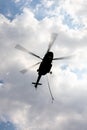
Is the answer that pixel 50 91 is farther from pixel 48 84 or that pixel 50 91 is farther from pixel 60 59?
pixel 60 59

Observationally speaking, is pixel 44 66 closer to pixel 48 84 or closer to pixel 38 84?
pixel 48 84

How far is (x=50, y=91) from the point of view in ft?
297

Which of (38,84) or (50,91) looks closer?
(50,91)

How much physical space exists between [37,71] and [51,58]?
512 cm

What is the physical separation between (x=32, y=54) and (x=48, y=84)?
8.22 metres

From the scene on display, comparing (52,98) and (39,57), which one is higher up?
(39,57)

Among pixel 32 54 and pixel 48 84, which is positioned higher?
pixel 32 54

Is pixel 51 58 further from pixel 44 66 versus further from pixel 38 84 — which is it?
pixel 38 84

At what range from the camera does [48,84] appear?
90062 millimetres

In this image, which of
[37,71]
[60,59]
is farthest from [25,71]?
[60,59]

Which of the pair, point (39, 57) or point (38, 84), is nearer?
point (39, 57)

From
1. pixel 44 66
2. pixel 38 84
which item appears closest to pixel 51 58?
pixel 44 66

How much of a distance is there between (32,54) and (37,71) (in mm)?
A: 4303

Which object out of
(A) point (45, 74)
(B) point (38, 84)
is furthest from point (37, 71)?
(B) point (38, 84)
